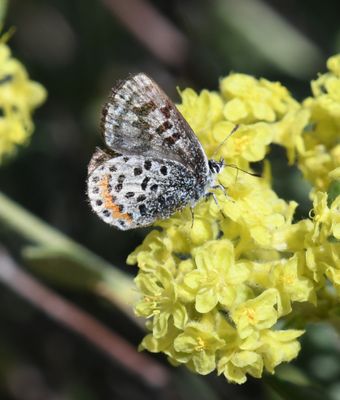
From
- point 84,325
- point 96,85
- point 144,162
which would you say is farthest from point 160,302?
point 96,85

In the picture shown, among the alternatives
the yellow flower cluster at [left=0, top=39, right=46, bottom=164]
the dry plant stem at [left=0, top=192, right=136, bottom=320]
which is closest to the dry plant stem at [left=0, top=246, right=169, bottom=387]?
the dry plant stem at [left=0, top=192, right=136, bottom=320]

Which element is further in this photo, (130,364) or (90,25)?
(90,25)

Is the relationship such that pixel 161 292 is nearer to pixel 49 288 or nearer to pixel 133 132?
pixel 133 132

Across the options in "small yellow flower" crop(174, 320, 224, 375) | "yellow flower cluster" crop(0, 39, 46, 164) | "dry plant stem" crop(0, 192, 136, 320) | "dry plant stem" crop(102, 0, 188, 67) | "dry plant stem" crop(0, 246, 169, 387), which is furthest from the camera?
"dry plant stem" crop(102, 0, 188, 67)

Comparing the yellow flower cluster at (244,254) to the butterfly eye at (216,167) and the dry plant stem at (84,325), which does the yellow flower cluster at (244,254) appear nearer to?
the butterfly eye at (216,167)

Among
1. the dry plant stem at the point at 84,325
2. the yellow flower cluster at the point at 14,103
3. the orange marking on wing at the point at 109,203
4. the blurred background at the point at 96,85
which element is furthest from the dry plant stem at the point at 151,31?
the orange marking on wing at the point at 109,203

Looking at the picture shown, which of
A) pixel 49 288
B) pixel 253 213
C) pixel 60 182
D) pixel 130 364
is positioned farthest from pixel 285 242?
pixel 60 182

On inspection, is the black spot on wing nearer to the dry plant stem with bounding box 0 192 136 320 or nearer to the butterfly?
the butterfly
